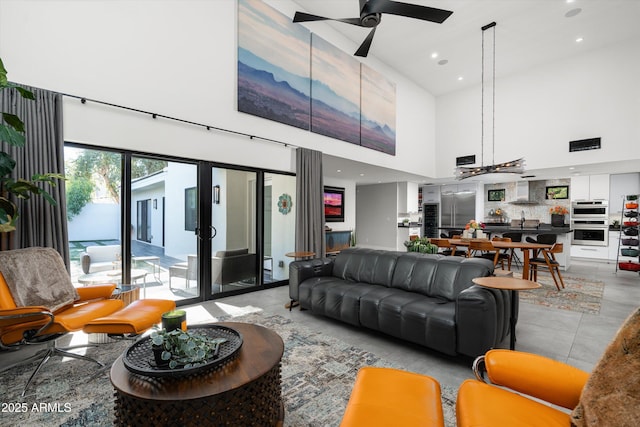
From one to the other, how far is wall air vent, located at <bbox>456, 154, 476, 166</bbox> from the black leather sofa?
6399 millimetres

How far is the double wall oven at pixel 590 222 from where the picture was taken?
8.09 m

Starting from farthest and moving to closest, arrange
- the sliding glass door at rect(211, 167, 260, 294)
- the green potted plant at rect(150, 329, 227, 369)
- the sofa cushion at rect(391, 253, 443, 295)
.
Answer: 1. the sliding glass door at rect(211, 167, 260, 294)
2. the sofa cushion at rect(391, 253, 443, 295)
3. the green potted plant at rect(150, 329, 227, 369)

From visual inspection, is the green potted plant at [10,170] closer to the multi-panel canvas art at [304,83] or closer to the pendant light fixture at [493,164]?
the multi-panel canvas art at [304,83]

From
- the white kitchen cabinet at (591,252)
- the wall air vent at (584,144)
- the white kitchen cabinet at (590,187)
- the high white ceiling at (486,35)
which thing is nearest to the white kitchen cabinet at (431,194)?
the high white ceiling at (486,35)

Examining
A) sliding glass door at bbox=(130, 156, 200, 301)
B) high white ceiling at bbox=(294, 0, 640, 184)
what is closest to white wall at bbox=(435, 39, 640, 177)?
high white ceiling at bbox=(294, 0, 640, 184)

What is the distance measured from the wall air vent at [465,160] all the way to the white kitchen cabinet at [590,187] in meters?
2.98

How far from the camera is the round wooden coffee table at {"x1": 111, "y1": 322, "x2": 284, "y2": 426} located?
4.29 feet

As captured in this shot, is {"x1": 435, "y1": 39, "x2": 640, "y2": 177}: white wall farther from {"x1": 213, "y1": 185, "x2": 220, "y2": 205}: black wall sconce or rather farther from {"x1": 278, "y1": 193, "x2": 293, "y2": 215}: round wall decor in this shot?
{"x1": 213, "y1": 185, "x2": 220, "y2": 205}: black wall sconce

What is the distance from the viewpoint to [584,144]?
7.00 meters

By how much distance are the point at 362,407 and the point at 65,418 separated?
187cm

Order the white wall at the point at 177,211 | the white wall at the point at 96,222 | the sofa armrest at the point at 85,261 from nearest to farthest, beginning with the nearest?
the white wall at the point at 96,222, the sofa armrest at the point at 85,261, the white wall at the point at 177,211

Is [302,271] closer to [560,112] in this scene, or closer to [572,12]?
[572,12]

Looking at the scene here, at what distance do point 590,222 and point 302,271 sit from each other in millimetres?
9045

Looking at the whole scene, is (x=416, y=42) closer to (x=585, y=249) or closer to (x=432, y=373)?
(x=432, y=373)
